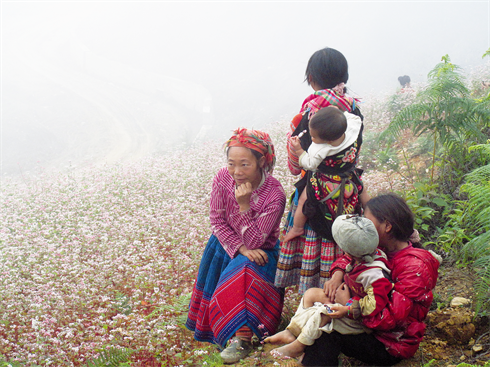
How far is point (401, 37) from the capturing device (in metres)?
13.4

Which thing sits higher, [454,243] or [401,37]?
[401,37]

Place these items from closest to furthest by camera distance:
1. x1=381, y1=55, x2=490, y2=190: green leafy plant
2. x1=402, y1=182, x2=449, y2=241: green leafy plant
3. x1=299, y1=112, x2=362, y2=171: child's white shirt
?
1. x1=299, y1=112, x2=362, y2=171: child's white shirt
2. x1=402, y1=182, x2=449, y2=241: green leafy plant
3. x1=381, y1=55, x2=490, y2=190: green leafy plant

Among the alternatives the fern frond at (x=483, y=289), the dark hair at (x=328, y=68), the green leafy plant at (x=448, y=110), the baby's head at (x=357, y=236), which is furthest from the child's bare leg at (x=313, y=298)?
the green leafy plant at (x=448, y=110)

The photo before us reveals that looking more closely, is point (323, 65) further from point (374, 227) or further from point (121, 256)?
point (121, 256)

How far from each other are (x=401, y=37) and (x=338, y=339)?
1331 cm

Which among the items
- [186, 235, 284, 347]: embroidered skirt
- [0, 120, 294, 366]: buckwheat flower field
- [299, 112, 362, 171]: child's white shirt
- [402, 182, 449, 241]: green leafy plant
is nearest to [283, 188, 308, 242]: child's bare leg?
[299, 112, 362, 171]: child's white shirt

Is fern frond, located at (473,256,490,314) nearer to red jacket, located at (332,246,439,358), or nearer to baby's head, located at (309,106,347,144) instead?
red jacket, located at (332,246,439,358)

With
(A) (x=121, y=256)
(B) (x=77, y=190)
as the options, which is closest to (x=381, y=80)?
(B) (x=77, y=190)

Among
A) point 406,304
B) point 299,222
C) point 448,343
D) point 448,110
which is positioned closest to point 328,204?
point 299,222

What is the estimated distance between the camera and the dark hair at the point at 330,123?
2613 millimetres

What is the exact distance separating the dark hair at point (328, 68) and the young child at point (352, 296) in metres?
1.18

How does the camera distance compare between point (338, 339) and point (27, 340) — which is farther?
point (27, 340)

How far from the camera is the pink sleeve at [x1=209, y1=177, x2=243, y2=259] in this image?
3.29 m

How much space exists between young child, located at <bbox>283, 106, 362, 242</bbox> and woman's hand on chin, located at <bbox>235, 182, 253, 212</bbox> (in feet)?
1.47
